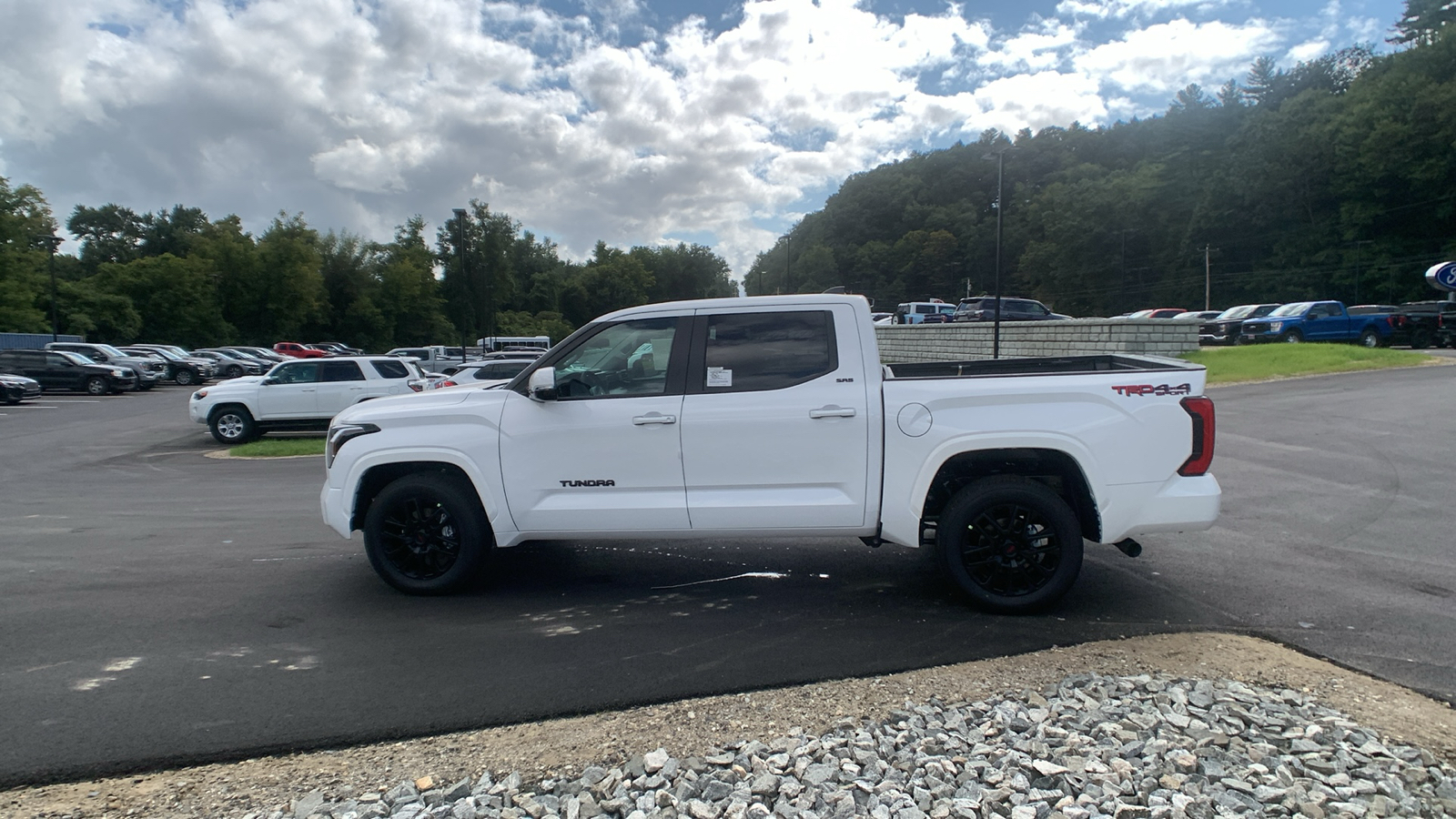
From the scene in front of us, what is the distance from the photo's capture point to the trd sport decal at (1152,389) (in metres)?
4.89

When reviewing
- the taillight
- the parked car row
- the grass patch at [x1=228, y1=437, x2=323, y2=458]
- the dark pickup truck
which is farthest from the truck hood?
the dark pickup truck

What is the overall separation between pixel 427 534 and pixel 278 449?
11.4 m

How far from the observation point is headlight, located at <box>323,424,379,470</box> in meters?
5.58

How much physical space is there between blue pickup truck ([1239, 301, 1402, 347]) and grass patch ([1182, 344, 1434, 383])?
6.47m

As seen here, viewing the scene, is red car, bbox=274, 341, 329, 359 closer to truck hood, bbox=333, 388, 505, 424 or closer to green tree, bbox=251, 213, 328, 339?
green tree, bbox=251, 213, 328, 339

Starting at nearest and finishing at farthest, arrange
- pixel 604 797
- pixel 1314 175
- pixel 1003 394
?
pixel 604 797 < pixel 1003 394 < pixel 1314 175

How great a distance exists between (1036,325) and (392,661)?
80.8 ft

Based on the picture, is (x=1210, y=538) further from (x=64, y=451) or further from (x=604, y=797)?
(x=64, y=451)

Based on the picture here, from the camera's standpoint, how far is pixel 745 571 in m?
6.18

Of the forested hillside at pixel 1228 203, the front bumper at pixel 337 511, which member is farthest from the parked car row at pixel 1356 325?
the front bumper at pixel 337 511

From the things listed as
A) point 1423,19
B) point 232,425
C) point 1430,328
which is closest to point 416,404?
point 232,425

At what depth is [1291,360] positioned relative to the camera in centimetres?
2133

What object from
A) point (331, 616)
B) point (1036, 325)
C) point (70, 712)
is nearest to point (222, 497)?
point (331, 616)

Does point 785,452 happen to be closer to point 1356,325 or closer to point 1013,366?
point 1013,366
